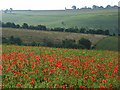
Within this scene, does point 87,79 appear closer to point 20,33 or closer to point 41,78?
point 41,78

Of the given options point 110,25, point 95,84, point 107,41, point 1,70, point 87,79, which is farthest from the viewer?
point 110,25

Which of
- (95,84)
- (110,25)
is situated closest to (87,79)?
(95,84)

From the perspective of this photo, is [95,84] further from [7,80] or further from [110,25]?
[110,25]

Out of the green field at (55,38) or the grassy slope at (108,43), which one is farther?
the green field at (55,38)

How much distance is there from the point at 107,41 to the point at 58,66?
2444 inches

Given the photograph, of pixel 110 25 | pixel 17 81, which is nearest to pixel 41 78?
pixel 17 81

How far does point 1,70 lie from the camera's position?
14750 mm

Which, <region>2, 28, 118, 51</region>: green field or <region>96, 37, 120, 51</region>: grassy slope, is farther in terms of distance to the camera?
<region>2, 28, 118, 51</region>: green field

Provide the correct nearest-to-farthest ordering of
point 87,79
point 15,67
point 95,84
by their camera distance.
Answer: point 95,84
point 87,79
point 15,67

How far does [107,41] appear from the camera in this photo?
7569 centimetres

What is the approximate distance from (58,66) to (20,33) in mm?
64662

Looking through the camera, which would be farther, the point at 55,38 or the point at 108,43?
the point at 55,38

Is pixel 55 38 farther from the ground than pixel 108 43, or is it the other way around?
pixel 55 38

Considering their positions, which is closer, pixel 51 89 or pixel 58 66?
pixel 51 89
